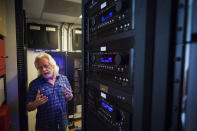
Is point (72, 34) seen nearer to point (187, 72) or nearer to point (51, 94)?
point (51, 94)

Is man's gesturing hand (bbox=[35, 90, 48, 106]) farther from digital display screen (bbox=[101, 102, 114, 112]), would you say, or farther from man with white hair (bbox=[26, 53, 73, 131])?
digital display screen (bbox=[101, 102, 114, 112])

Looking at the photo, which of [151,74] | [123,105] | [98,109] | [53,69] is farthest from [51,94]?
[151,74]

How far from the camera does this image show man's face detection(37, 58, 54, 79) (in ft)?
5.50

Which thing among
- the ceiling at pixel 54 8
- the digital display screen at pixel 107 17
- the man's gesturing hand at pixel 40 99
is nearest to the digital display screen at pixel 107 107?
the digital display screen at pixel 107 17

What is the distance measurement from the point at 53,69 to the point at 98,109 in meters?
1.41

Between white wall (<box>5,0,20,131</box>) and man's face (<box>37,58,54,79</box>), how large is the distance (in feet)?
0.99

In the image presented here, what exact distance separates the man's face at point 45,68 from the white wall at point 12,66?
0.30 metres

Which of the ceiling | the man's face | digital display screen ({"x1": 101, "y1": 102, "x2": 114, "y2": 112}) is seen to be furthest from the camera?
the ceiling

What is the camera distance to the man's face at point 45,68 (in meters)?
1.68

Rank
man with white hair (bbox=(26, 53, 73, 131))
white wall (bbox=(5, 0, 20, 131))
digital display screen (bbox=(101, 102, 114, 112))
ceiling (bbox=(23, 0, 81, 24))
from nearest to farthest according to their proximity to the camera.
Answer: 1. digital display screen (bbox=(101, 102, 114, 112))
2. white wall (bbox=(5, 0, 20, 131))
3. man with white hair (bbox=(26, 53, 73, 131))
4. ceiling (bbox=(23, 0, 81, 24))

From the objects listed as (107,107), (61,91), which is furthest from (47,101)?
(107,107)

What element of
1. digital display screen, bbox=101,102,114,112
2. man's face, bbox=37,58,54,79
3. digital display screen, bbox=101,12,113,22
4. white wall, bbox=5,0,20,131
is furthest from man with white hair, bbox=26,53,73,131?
digital display screen, bbox=101,12,113,22

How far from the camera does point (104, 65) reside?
0.52m

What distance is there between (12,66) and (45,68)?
372mm
